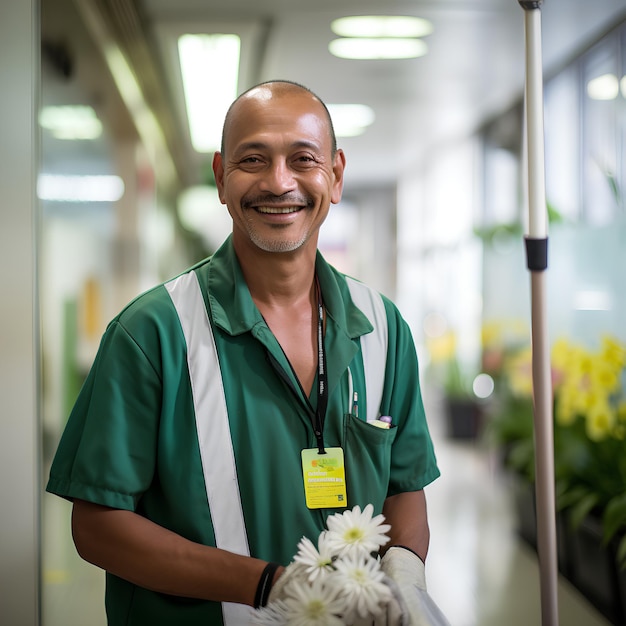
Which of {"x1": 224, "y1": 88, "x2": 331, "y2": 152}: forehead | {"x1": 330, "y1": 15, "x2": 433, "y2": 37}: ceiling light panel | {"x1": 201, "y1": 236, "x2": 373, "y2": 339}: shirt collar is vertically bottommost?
{"x1": 201, "y1": 236, "x2": 373, "y2": 339}: shirt collar

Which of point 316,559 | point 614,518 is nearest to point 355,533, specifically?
point 316,559

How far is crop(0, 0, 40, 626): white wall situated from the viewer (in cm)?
189

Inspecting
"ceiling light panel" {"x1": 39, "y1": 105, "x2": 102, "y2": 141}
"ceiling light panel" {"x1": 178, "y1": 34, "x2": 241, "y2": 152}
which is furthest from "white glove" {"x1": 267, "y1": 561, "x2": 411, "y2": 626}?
"ceiling light panel" {"x1": 178, "y1": 34, "x2": 241, "y2": 152}

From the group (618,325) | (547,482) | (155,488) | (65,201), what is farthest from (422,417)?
(618,325)

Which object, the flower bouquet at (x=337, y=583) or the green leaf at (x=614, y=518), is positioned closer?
the flower bouquet at (x=337, y=583)

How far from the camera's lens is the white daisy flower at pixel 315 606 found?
1145 mm

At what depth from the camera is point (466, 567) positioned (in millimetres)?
4055

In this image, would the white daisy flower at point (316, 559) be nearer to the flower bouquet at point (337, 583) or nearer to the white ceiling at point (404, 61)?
the flower bouquet at point (337, 583)

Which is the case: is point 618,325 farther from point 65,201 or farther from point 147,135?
point 147,135

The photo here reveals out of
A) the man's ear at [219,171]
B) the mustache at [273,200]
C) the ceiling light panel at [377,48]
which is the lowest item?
the mustache at [273,200]

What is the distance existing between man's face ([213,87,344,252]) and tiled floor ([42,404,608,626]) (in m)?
1.06

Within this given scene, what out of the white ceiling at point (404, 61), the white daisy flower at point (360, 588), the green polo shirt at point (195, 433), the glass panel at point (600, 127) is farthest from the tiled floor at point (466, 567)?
Answer: the glass panel at point (600, 127)

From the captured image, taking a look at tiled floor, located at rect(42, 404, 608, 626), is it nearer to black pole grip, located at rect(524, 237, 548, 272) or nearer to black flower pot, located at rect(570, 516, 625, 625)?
black flower pot, located at rect(570, 516, 625, 625)

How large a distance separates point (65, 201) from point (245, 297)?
1855 millimetres
